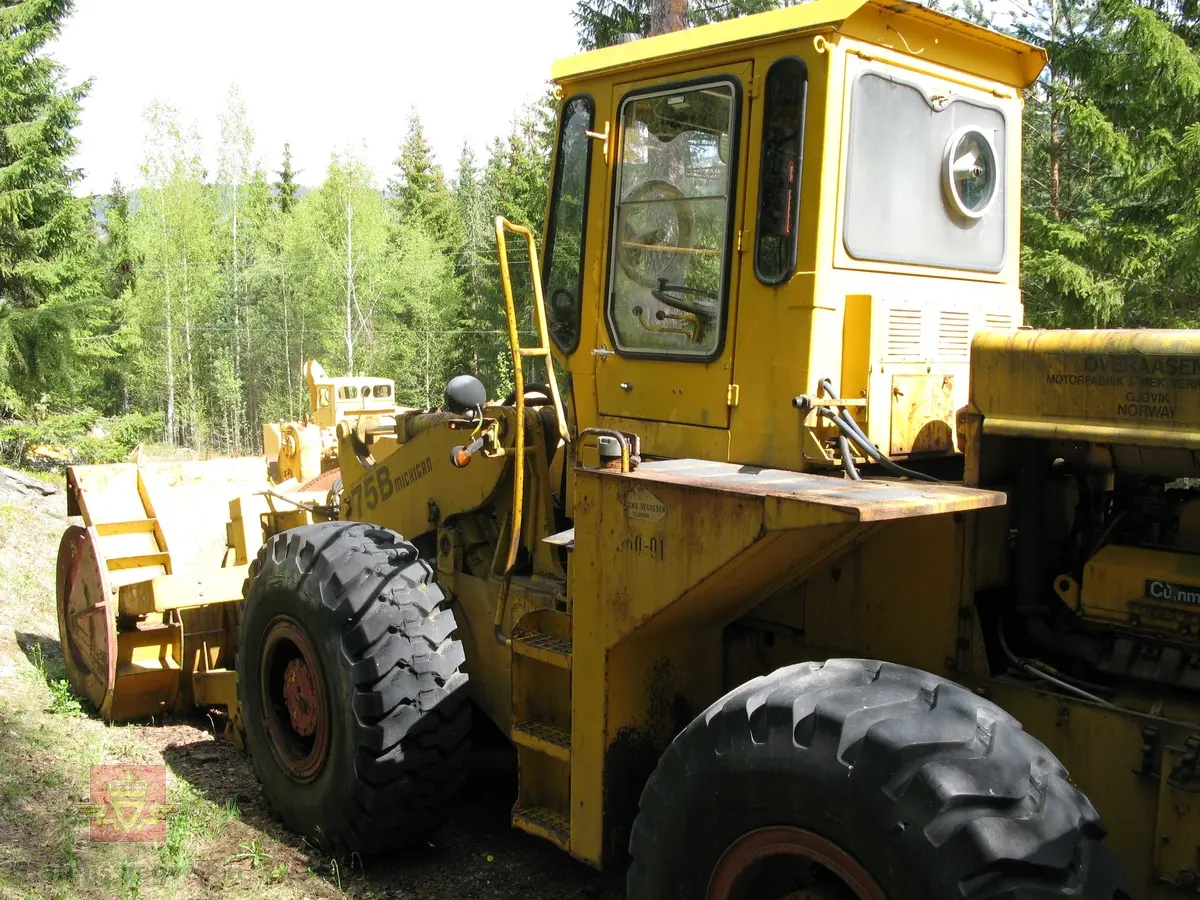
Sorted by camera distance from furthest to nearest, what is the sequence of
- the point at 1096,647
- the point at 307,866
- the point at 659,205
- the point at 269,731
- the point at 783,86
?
the point at 269,731 → the point at 307,866 → the point at 659,205 → the point at 783,86 → the point at 1096,647

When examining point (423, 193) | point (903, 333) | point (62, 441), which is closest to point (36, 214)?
point (62, 441)

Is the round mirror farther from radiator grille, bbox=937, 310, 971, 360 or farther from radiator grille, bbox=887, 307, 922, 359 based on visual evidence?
radiator grille, bbox=887, 307, 922, 359

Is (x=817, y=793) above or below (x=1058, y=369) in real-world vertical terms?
below

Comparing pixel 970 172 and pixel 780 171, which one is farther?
pixel 970 172

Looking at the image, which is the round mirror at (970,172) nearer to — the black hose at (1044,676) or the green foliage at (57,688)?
the black hose at (1044,676)

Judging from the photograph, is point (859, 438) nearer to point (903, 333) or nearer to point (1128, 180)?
point (903, 333)

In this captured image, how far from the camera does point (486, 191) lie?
145 feet

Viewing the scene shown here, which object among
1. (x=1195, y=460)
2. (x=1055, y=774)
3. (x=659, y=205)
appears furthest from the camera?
(x=659, y=205)

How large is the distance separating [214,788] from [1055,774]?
425 cm

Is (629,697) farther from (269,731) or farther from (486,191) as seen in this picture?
(486,191)

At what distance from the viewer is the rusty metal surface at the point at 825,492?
2.72 meters

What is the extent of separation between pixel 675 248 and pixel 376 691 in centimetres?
207

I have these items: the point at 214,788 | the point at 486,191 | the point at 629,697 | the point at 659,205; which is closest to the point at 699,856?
the point at 629,697

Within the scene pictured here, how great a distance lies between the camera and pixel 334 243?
34812mm
